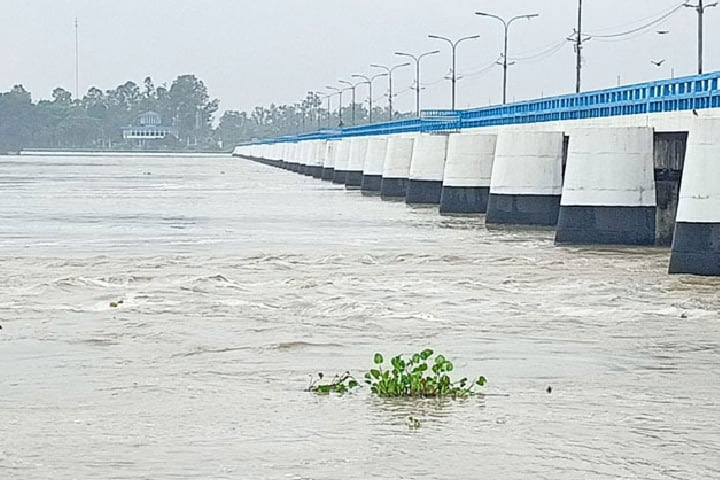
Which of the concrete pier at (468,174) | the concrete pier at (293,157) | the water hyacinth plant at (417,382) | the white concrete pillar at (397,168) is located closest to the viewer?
the water hyacinth plant at (417,382)

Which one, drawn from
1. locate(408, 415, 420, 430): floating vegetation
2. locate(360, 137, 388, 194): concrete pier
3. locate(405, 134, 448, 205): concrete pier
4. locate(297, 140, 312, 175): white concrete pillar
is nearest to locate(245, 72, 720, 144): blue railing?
locate(405, 134, 448, 205): concrete pier

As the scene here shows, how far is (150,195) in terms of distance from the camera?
69.3 metres

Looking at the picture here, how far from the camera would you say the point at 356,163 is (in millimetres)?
92750

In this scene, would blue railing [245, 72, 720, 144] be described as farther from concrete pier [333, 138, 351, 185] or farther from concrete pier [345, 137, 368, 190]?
concrete pier [333, 138, 351, 185]

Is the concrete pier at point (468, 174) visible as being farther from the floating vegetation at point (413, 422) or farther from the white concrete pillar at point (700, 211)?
the floating vegetation at point (413, 422)

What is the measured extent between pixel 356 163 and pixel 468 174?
40.2m

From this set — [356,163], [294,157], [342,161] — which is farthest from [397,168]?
[294,157]

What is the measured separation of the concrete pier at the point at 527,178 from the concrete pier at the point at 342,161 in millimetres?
52413

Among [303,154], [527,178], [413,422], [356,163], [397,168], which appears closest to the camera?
[413,422]

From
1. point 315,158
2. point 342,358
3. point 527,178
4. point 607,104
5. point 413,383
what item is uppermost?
point 607,104

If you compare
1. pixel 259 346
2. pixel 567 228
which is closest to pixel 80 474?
pixel 259 346

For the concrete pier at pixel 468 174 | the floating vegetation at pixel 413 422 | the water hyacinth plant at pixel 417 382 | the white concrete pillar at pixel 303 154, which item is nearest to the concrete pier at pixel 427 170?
the concrete pier at pixel 468 174

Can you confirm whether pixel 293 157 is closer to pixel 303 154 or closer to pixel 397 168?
pixel 303 154

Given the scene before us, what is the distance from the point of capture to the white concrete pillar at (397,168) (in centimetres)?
7144
